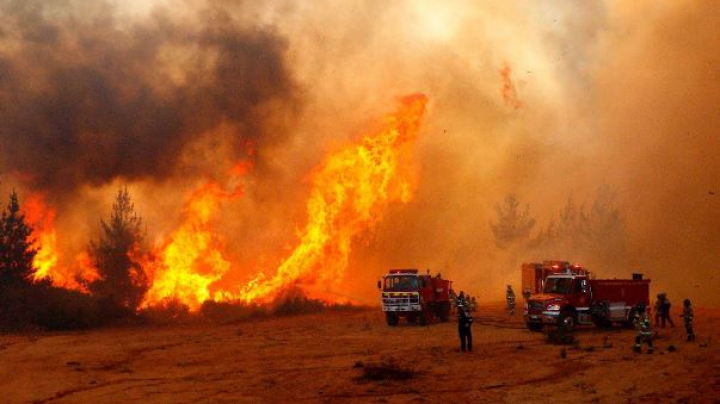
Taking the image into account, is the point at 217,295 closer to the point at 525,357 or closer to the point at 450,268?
the point at 525,357

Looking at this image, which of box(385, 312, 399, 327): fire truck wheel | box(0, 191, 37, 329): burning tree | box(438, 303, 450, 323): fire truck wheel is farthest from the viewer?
box(0, 191, 37, 329): burning tree

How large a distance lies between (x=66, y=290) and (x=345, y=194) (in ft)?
65.2

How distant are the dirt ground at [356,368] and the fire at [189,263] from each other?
8.85 m

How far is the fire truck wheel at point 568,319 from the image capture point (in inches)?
1033

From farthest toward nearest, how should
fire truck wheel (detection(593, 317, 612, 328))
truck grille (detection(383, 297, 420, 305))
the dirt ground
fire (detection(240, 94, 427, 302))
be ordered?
fire (detection(240, 94, 427, 302))
truck grille (detection(383, 297, 420, 305))
fire truck wheel (detection(593, 317, 612, 328))
the dirt ground

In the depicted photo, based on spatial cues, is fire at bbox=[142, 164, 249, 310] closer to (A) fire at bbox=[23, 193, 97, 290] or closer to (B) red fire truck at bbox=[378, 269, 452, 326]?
(A) fire at bbox=[23, 193, 97, 290]

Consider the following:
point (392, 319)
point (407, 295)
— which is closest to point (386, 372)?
point (407, 295)

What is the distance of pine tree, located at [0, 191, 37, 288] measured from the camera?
38406 mm

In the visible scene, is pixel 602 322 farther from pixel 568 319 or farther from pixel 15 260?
pixel 15 260

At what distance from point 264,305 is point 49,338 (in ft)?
46.1

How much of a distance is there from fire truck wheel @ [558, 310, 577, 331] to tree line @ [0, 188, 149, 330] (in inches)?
1004

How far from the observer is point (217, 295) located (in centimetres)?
4106

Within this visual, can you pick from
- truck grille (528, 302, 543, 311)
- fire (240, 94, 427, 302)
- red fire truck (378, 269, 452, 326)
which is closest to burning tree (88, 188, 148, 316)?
fire (240, 94, 427, 302)

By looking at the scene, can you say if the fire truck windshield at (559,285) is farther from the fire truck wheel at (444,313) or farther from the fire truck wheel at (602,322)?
the fire truck wheel at (444,313)
